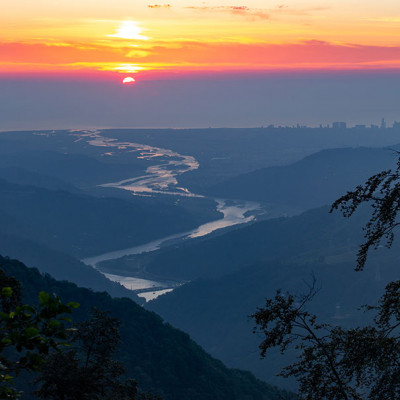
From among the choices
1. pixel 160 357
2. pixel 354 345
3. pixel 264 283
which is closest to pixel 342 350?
pixel 354 345

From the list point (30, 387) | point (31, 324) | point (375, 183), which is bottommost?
point (30, 387)

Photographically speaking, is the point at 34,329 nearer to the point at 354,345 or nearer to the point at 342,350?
the point at 354,345

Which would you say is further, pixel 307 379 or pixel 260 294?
pixel 260 294

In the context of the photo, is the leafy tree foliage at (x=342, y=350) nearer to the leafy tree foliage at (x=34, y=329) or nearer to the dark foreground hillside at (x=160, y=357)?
the leafy tree foliage at (x=34, y=329)

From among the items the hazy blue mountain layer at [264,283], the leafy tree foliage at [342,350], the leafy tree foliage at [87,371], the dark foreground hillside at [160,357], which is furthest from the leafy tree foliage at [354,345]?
the hazy blue mountain layer at [264,283]

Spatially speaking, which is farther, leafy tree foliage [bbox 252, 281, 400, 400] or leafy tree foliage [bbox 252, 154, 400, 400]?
leafy tree foliage [bbox 252, 281, 400, 400]

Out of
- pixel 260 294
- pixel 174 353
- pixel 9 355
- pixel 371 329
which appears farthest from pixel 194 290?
pixel 371 329

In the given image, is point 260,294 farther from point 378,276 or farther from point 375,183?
point 375,183

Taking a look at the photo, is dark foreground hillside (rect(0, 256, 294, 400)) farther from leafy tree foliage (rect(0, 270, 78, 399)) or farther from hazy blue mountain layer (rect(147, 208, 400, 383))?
leafy tree foliage (rect(0, 270, 78, 399))

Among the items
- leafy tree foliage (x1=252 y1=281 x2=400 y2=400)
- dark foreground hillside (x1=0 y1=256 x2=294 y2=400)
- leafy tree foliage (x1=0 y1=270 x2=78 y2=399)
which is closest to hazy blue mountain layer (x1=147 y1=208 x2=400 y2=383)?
dark foreground hillside (x1=0 y1=256 x2=294 y2=400)
